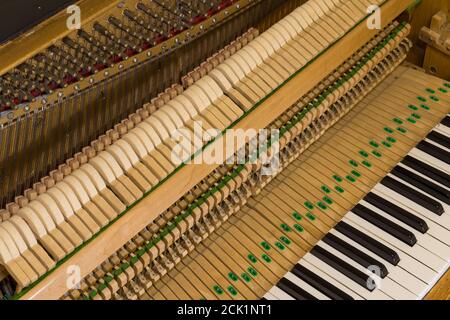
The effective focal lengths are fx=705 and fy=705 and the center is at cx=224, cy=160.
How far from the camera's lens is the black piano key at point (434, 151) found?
314 cm

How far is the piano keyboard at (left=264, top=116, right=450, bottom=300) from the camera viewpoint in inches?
107

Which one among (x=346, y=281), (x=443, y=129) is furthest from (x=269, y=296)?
(x=443, y=129)

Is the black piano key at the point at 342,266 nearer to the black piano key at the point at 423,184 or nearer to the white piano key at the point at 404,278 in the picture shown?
the white piano key at the point at 404,278

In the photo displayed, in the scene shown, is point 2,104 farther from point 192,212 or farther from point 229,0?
point 229,0

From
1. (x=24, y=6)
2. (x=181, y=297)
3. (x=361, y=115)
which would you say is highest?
(x=24, y=6)

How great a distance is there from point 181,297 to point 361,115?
1.29 meters

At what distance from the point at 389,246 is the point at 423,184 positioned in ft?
1.24

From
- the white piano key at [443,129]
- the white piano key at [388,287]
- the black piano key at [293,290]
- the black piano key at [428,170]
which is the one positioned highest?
the white piano key at [443,129]

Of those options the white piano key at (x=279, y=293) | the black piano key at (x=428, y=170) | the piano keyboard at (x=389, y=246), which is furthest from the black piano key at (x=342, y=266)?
the black piano key at (x=428, y=170)

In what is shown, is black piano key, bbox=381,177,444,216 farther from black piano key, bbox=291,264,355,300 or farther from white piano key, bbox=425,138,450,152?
black piano key, bbox=291,264,355,300

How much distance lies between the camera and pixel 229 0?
2.80 m

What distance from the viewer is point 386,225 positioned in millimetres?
2898

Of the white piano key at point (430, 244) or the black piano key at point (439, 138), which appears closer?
the white piano key at point (430, 244)
